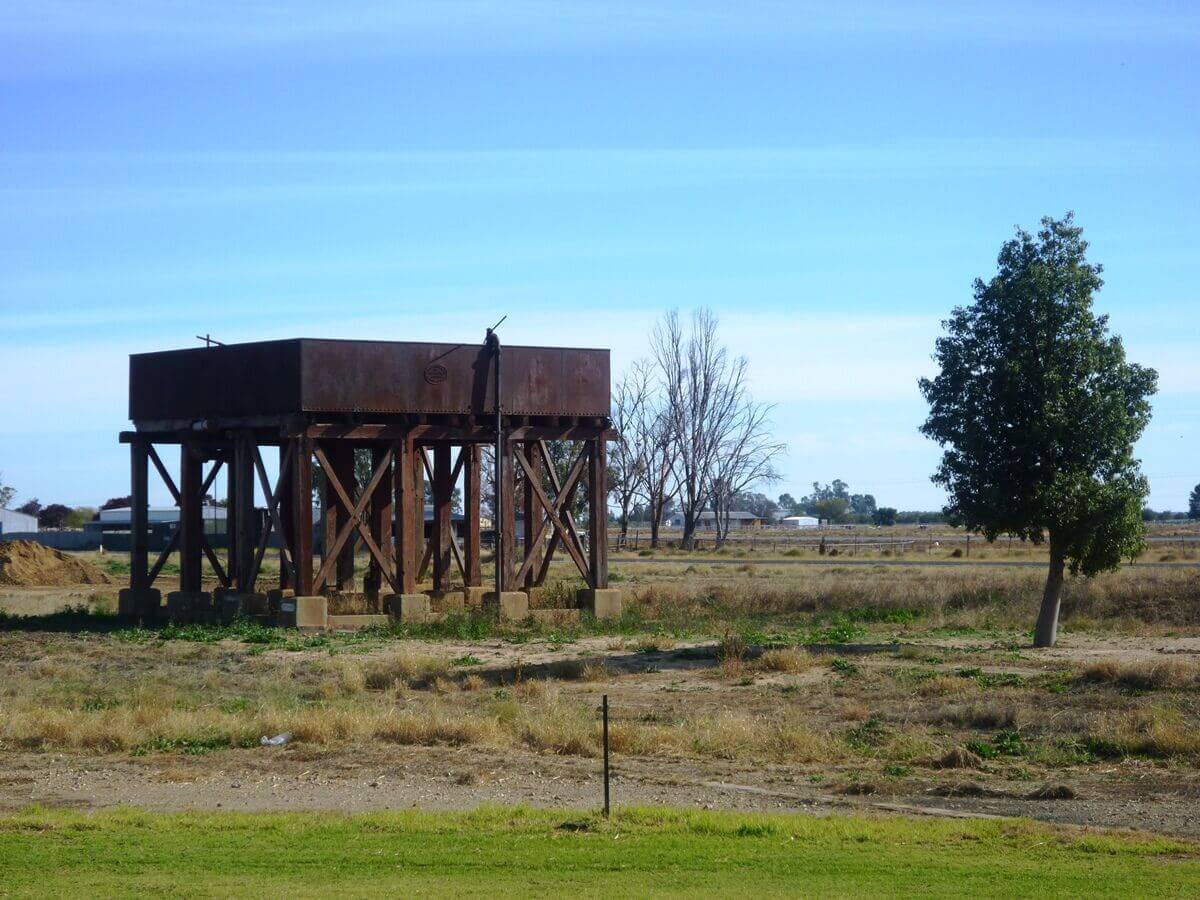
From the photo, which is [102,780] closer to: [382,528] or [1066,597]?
[382,528]

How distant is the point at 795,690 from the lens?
21.2 metres

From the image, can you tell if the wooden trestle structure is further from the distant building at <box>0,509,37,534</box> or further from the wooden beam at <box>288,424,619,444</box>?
the distant building at <box>0,509,37,534</box>

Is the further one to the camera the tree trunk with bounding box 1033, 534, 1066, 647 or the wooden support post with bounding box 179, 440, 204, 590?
the wooden support post with bounding box 179, 440, 204, 590

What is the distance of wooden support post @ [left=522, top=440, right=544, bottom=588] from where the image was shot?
111 feet

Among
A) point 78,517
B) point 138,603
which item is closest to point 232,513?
point 138,603

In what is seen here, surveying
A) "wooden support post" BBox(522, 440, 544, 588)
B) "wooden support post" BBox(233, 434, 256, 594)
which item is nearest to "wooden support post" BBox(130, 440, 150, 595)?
"wooden support post" BBox(233, 434, 256, 594)

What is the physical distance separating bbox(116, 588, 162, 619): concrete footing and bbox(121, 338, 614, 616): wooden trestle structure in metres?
0.05

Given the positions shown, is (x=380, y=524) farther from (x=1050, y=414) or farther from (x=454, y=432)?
(x=1050, y=414)

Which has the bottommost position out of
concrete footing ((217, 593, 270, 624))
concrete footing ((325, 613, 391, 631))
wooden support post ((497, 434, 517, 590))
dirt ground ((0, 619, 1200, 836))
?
dirt ground ((0, 619, 1200, 836))

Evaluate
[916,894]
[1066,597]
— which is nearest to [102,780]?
[916,894]

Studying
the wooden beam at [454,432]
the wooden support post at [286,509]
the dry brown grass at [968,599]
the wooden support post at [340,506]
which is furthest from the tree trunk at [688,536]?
the wooden support post at [286,509]

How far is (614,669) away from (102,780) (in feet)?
34.7

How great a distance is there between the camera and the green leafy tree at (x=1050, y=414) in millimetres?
25406

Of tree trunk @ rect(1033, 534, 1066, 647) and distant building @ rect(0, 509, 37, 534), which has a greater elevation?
distant building @ rect(0, 509, 37, 534)
